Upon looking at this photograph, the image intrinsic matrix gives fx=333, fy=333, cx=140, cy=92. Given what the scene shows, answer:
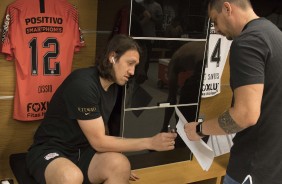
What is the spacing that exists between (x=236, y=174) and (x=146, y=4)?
1.04 metres

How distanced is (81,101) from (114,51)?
1.06 feet

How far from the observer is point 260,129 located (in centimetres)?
140

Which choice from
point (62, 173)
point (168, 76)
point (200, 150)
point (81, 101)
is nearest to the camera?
point (62, 173)

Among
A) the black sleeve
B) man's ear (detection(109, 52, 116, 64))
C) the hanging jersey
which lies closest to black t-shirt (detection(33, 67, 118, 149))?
man's ear (detection(109, 52, 116, 64))

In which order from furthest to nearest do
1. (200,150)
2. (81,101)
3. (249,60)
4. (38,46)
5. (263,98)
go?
(38,46)
(200,150)
(81,101)
(263,98)
(249,60)

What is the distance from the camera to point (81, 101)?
65.2 inches

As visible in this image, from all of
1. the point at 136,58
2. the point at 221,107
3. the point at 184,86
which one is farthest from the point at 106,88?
the point at 221,107

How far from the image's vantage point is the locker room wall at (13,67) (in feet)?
6.45

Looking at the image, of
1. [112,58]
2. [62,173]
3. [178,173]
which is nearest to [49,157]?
[62,173]

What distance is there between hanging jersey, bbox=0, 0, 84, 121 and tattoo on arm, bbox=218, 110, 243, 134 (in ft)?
3.48

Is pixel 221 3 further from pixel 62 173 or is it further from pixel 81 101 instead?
pixel 62 173

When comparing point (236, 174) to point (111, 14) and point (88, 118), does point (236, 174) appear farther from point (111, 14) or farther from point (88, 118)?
point (111, 14)

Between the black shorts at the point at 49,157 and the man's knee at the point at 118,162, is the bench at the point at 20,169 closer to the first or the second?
the black shorts at the point at 49,157

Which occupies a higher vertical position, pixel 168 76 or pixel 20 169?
pixel 168 76
